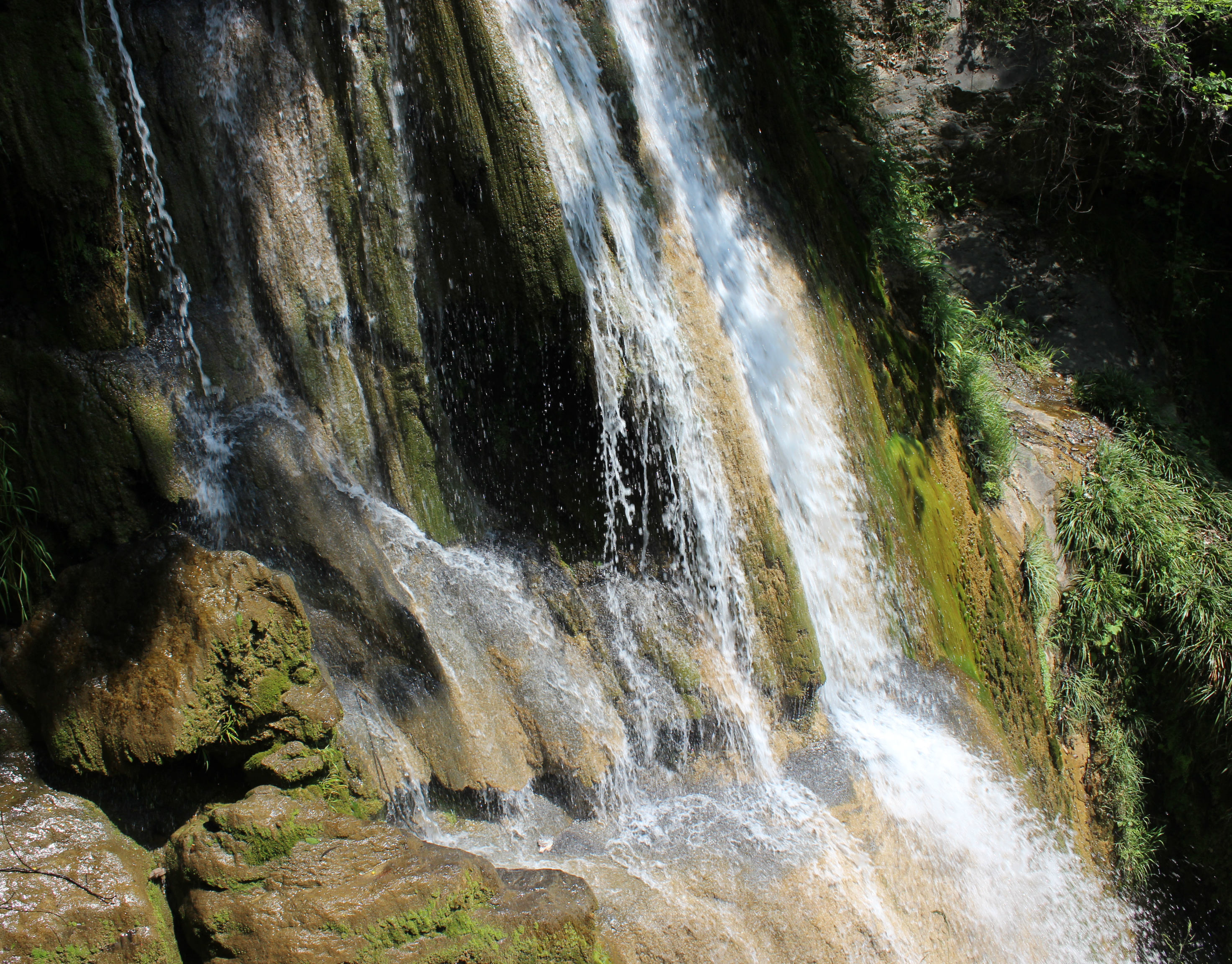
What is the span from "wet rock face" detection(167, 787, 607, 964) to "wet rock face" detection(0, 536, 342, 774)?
28cm

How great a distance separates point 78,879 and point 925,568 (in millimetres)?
4701

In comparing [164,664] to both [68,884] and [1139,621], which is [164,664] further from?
[1139,621]

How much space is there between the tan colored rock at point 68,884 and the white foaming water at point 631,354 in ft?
7.22

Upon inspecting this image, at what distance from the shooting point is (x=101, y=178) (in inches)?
137

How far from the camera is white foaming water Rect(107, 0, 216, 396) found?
3865 millimetres

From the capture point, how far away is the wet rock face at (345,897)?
2588 millimetres

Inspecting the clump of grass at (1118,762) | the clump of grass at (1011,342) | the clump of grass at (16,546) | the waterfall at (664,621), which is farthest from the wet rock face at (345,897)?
the clump of grass at (1011,342)

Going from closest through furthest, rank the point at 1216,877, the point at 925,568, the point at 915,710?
1. the point at 915,710
2. the point at 925,568
3. the point at 1216,877

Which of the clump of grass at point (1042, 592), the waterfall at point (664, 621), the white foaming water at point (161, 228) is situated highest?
the white foaming water at point (161, 228)

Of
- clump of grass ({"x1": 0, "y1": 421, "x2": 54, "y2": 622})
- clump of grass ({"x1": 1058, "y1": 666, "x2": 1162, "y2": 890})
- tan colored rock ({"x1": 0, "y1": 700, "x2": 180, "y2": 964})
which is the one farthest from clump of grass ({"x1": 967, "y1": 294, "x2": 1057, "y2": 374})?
tan colored rock ({"x1": 0, "y1": 700, "x2": 180, "y2": 964})

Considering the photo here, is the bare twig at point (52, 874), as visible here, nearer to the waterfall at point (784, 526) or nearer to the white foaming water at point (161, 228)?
the waterfall at point (784, 526)

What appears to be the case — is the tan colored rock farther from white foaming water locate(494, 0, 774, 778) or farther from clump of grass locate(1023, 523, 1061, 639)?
clump of grass locate(1023, 523, 1061, 639)

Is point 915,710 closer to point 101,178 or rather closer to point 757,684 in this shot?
point 757,684

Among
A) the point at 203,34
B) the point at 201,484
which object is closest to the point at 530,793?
the point at 201,484
